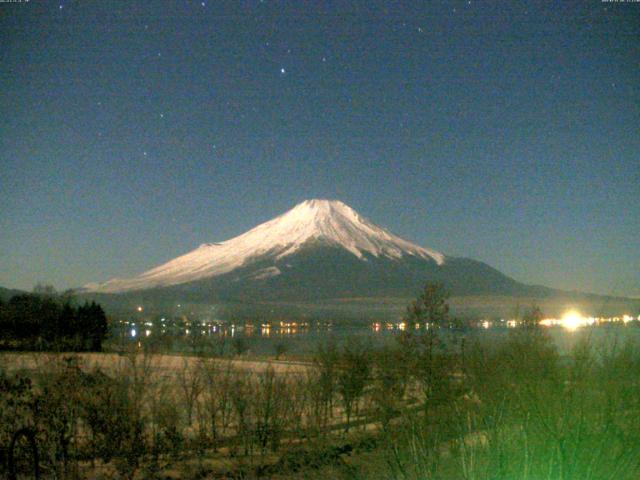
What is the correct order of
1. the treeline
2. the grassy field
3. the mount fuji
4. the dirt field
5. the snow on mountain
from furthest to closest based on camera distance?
the snow on mountain
the mount fuji
the treeline
the dirt field
the grassy field

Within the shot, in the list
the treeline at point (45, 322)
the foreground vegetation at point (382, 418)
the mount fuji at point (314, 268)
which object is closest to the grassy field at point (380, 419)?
the foreground vegetation at point (382, 418)

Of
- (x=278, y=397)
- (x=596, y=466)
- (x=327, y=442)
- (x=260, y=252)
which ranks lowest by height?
(x=327, y=442)

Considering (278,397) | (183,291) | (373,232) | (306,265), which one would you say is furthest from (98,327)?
(373,232)

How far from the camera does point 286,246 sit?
18250cm

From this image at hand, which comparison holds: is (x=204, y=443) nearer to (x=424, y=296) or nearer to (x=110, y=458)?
(x=110, y=458)

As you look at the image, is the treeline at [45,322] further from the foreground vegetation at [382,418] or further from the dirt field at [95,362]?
the foreground vegetation at [382,418]

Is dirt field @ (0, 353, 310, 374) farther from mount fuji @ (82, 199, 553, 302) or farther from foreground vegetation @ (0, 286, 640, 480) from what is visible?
mount fuji @ (82, 199, 553, 302)

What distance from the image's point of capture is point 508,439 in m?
4.50

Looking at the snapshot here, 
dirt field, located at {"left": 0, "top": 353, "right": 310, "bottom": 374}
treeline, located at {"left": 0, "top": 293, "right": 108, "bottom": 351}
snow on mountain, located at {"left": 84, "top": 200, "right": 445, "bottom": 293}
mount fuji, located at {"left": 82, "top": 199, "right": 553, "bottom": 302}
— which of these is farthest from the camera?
snow on mountain, located at {"left": 84, "top": 200, "right": 445, "bottom": 293}

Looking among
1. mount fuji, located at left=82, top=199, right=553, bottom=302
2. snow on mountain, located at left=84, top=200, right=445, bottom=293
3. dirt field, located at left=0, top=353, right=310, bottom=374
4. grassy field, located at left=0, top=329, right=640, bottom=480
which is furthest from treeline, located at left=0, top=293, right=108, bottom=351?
snow on mountain, located at left=84, top=200, right=445, bottom=293

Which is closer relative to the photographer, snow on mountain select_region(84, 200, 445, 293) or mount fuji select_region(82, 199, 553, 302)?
→ mount fuji select_region(82, 199, 553, 302)

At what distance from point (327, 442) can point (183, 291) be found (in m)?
134

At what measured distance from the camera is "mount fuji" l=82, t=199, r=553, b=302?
155 metres

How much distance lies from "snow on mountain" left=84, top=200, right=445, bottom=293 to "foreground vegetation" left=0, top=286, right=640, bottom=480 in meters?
144
